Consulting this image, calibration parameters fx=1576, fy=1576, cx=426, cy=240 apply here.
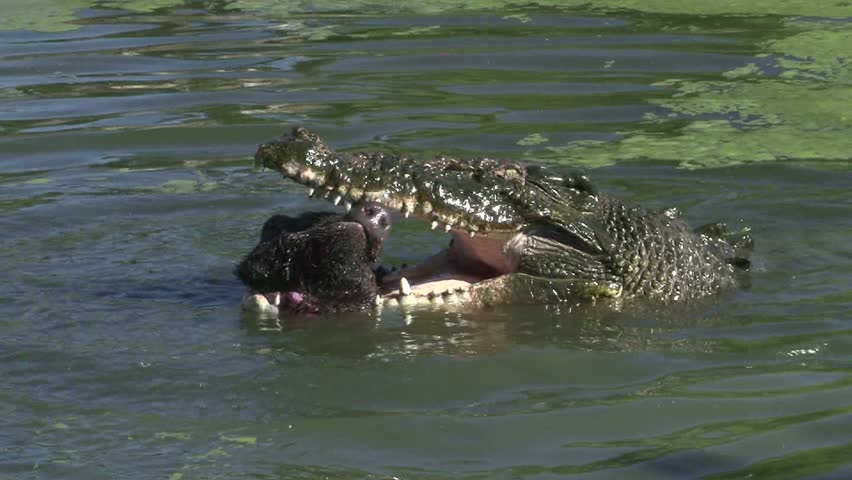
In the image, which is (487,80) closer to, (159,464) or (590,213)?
(590,213)

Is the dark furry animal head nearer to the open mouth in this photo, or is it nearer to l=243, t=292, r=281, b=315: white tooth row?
l=243, t=292, r=281, b=315: white tooth row

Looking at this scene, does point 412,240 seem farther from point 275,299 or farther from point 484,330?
point 484,330

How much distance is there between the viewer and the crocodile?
639cm

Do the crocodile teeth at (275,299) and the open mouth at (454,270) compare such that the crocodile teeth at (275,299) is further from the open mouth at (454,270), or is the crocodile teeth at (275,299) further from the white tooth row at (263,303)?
the open mouth at (454,270)

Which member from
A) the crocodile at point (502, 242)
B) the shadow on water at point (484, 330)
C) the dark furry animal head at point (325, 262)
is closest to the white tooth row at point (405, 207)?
the crocodile at point (502, 242)

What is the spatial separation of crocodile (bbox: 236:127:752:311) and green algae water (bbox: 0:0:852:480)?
0.47ft

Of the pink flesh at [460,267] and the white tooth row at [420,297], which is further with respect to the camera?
the pink flesh at [460,267]

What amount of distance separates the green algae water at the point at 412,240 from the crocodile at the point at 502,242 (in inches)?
5.7

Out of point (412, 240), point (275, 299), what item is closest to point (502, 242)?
point (275, 299)

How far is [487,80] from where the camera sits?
12180mm

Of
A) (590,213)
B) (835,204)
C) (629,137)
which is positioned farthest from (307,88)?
(590,213)

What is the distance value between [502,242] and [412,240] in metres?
1.45

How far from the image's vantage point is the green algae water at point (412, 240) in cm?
530

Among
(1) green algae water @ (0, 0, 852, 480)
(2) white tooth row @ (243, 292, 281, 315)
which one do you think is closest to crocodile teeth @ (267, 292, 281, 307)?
(2) white tooth row @ (243, 292, 281, 315)
